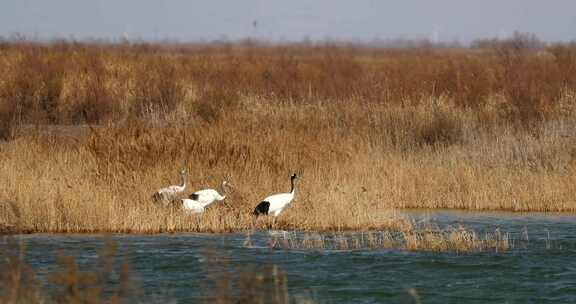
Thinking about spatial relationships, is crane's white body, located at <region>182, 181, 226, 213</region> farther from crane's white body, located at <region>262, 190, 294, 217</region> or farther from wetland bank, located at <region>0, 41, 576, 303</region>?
crane's white body, located at <region>262, 190, 294, 217</region>

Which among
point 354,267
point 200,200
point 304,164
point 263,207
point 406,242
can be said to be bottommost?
point 354,267

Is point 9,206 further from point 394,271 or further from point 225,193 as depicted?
point 394,271

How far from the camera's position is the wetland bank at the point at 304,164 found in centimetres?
1230

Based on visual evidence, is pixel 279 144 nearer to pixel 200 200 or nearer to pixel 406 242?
pixel 200 200

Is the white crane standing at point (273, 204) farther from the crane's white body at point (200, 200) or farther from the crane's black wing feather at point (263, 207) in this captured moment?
the crane's white body at point (200, 200)

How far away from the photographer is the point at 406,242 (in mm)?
12477

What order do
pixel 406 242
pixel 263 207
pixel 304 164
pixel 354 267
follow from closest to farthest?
pixel 354 267
pixel 406 242
pixel 263 207
pixel 304 164

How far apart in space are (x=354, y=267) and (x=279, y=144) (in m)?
5.07

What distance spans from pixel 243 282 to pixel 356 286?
4.29 metres

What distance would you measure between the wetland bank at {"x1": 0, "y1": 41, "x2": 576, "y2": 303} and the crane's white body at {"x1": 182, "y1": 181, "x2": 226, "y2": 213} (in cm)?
15

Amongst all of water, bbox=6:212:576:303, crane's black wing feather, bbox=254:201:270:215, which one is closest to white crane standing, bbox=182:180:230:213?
water, bbox=6:212:576:303

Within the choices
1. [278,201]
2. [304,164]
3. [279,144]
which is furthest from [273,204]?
[279,144]

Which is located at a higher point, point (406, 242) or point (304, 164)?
point (304, 164)

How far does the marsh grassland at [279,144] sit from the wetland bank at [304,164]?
0.11 feet
